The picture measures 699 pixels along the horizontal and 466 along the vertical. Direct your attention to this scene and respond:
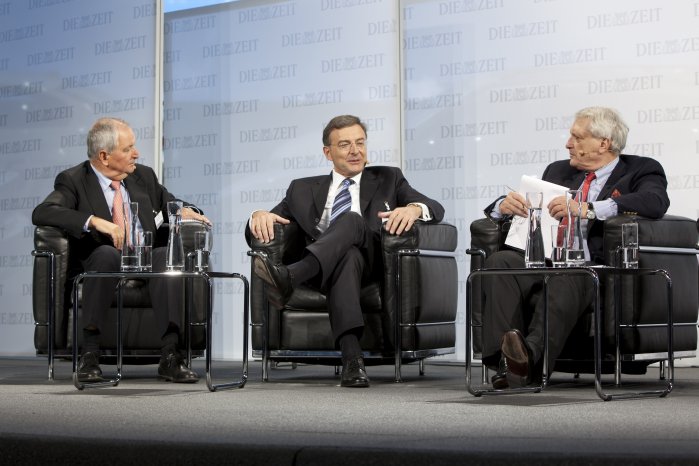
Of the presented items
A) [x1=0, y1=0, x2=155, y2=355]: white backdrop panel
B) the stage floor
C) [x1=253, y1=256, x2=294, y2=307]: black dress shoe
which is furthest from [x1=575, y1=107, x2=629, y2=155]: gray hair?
[x1=0, y1=0, x2=155, y2=355]: white backdrop panel

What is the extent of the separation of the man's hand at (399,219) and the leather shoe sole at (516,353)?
87 cm

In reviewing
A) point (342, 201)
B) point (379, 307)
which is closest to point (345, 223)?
point (379, 307)

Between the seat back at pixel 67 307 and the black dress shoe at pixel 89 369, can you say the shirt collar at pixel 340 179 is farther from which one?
the black dress shoe at pixel 89 369

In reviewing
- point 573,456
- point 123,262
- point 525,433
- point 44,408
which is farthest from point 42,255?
point 573,456

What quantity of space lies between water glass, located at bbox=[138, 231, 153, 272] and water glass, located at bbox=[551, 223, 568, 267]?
1.47 meters

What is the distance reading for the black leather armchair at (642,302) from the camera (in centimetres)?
372

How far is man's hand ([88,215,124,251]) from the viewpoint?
13.6 feet

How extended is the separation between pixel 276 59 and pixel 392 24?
0.83 metres

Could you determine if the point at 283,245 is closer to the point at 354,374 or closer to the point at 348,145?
the point at 348,145

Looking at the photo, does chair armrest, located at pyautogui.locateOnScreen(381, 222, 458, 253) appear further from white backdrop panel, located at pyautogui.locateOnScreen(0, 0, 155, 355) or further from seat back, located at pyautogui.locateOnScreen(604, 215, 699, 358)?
white backdrop panel, located at pyautogui.locateOnScreen(0, 0, 155, 355)

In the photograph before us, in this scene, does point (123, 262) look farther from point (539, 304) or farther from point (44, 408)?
point (539, 304)

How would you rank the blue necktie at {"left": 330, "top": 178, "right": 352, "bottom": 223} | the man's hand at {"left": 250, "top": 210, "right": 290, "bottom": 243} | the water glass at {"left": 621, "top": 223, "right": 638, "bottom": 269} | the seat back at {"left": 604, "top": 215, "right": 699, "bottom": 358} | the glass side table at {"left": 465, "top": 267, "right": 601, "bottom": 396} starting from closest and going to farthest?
the glass side table at {"left": 465, "top": 267, "right": 601, "bottom": 396}
the water glass at {"left": 621, "top": 223, "right": 638, "bottom": 269}
the seat back at {"left": 604, "top": 215, "right": 699, "bottom": 358}
the man's hand at {"left": 250, "top": 210, "right": 290, "bottom": 243}
the blue necktie at {"left": 330, "top": 178, "right": 352, "bottom": 223}

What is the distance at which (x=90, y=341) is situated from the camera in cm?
407

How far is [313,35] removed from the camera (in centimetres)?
641
